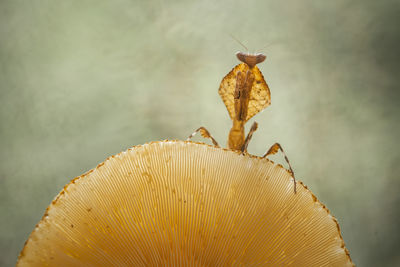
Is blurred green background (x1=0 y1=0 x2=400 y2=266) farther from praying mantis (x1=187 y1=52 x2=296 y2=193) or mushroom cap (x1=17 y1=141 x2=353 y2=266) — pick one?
mushroom cap (x1=17 y1=141 x2=353 y2=266)

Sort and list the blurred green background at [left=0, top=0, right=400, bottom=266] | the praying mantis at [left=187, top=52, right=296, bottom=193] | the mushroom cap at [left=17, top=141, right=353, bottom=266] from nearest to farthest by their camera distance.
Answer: the mushroom cap at [left=17, top=141, right=353, bottom=266]
the praying mantis at [left=187, top=52, right=296, bottom=193]
the blurred green background at [left=0, top=0, right=400, bottom=266]

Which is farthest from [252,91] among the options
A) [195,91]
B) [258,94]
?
[195,91]

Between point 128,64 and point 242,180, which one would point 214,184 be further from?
point 128,64

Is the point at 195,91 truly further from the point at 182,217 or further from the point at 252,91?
the point at 182,217

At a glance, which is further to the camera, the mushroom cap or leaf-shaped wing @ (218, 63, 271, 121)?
leaf-shaped wing @ (218, 63, 271, 121)

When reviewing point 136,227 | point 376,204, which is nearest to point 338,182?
point 376,204

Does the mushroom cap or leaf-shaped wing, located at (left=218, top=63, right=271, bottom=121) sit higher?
leaf-shaped wing, located at (left=218, top=63, right=271, bottom=121)

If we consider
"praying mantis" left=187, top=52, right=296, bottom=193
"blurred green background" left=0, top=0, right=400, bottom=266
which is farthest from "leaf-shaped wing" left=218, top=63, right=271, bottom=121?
"blurred green background" left=0, top=0, right=400, bottom=266

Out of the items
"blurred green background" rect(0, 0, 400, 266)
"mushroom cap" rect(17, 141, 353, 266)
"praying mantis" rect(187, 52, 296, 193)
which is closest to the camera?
"mushroom cap" rect(17, 141, 353, 266)
